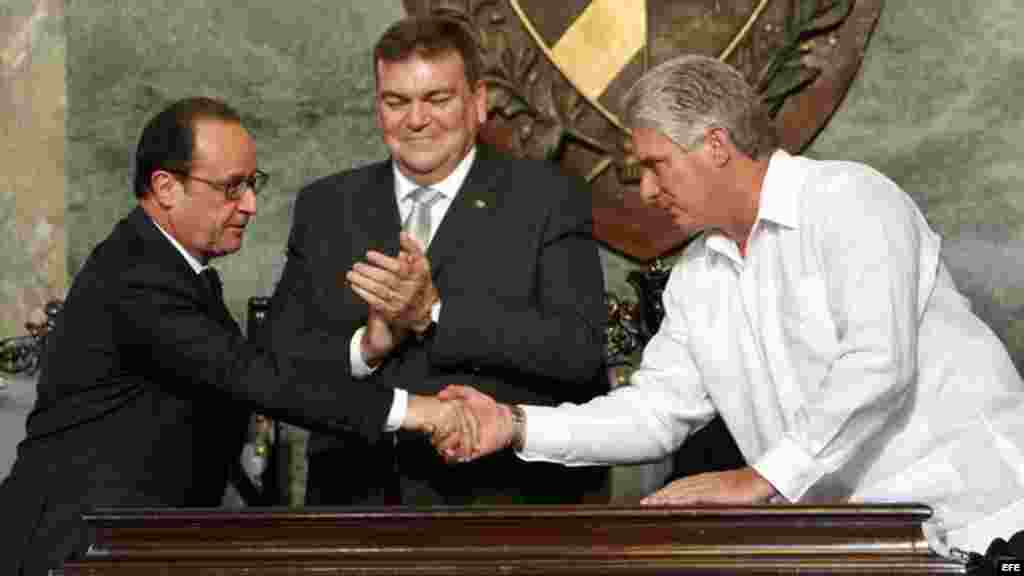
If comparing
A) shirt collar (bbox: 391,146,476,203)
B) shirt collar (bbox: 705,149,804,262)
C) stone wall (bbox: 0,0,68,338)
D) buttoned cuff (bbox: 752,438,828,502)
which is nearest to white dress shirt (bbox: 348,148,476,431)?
shirt collar (bbox: 391,146,476,203)

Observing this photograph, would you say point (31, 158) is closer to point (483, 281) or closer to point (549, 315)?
point (483, 281)

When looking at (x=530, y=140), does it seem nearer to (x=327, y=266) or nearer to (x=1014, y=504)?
(x=327, y=266)

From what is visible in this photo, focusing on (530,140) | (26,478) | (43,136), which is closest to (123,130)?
(43,136)

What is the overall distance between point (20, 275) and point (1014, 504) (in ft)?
9.86

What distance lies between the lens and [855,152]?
17.7 feet

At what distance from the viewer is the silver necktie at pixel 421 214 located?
445cm

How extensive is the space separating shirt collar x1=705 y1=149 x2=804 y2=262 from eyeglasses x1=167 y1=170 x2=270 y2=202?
1133 millimetres

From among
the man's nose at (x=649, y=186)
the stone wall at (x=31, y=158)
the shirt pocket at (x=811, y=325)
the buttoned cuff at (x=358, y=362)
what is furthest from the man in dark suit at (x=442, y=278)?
the stone wall at (x=31, y=158)

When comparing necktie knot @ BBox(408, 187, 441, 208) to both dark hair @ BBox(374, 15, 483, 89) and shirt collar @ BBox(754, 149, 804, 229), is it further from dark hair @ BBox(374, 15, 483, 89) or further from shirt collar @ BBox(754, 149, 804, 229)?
shirt collar @ BBox(754, 149, 804, 229)

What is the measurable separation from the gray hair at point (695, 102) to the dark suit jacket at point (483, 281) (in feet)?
1.71

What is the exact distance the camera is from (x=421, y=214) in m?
4.46

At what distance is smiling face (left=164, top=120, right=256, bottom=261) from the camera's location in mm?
4227

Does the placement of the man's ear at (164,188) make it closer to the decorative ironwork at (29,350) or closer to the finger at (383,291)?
the finger at (383,291)

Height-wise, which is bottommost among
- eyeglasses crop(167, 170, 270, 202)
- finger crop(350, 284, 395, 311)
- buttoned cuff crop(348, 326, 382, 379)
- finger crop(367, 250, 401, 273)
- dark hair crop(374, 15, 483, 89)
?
buttoned cuff crop(348, 326, 382, 379)
